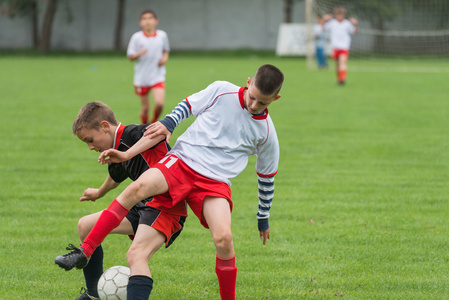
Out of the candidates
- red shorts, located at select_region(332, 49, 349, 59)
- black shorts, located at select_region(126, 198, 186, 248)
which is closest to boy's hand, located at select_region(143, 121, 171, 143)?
black shorts, located at select_region(126, 198, 186, 248)

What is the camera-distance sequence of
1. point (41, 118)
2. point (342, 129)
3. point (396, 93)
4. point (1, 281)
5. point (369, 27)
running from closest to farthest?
1. point (1, 281)
2. point (342, 129)
3. point (41, 118)
4. point (396, 93)
5. point (369, 27)

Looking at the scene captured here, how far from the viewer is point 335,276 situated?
4.21 m

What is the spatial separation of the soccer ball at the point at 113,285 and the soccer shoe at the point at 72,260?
0.51m

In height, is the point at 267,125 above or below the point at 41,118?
above

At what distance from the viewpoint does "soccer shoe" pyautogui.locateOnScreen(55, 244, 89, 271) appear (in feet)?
10.1

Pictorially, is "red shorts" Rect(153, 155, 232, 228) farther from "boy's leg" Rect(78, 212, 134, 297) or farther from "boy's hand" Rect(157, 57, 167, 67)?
"boy's hand" Rect(157, 57, 167, 67)

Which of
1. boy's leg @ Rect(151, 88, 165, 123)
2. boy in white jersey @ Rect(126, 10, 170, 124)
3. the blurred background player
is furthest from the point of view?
the blurred background player

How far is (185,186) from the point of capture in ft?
11.5

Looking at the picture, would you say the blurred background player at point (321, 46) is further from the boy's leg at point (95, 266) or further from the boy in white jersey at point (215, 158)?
the boy's leg at point (95, 266)

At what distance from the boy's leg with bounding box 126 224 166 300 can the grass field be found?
0.58 m

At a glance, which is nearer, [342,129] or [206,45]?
[342,129]

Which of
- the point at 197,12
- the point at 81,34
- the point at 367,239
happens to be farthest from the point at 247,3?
the point at 367,239

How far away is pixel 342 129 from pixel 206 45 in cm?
2796

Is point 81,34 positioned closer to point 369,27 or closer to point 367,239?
point 369,27
